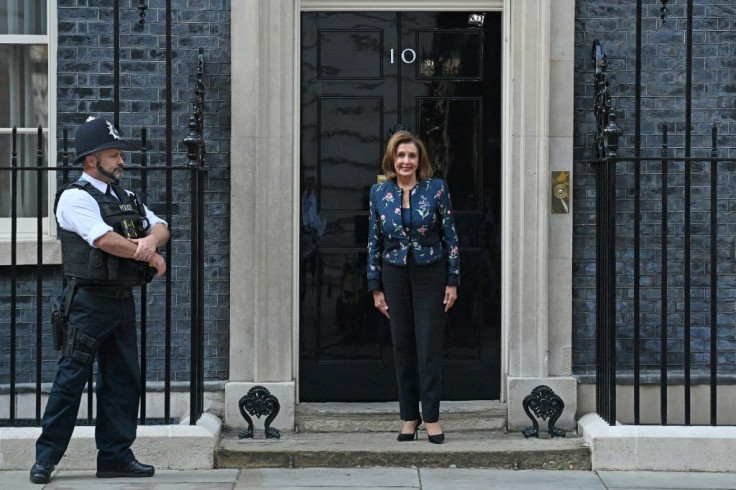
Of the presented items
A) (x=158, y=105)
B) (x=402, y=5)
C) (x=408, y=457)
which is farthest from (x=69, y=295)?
(x=402, y=5)

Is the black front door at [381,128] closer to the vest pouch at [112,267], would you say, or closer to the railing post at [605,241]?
the railing post at [605,241]

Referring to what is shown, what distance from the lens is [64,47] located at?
7637 millimetres

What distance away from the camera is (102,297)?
6.42 metres

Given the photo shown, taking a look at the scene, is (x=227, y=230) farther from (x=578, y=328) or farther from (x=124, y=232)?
(x=578, y=328)

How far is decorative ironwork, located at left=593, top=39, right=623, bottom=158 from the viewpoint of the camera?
7012 mm

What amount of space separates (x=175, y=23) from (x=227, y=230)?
1285 mm

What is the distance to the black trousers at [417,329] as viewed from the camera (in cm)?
716

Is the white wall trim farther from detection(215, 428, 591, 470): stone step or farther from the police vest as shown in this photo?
detection(215, 428, 591, 470): stone step

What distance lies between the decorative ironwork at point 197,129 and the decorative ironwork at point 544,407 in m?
2.38

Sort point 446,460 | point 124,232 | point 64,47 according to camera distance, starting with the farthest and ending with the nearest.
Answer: point 64,47
point 446,460
point 124,232

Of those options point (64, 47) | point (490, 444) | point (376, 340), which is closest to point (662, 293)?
point (490, 444)

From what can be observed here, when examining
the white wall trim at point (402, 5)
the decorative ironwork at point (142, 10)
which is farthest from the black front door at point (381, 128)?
the decorative ironwork at point (142, 10)

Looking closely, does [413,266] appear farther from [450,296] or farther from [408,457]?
[408,457]

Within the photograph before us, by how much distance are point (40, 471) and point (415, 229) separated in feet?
7.84
